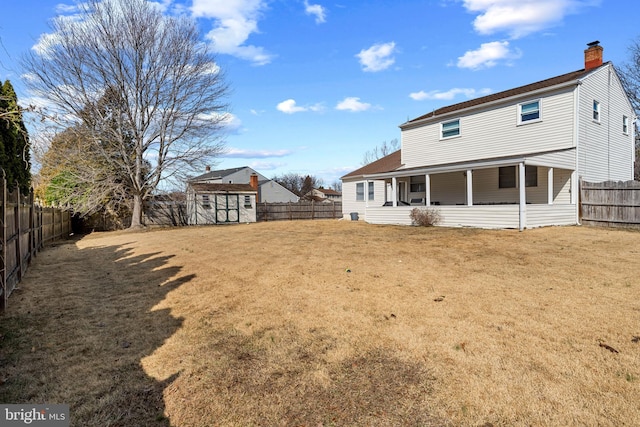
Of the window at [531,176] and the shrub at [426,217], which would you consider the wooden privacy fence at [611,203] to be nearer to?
the window at [531,176]

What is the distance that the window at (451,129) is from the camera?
18.6 metres

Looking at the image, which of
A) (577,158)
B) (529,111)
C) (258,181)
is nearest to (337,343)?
(577,158)

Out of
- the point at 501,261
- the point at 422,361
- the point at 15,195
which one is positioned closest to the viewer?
the point at 422,361

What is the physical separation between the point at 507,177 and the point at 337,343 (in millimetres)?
15317

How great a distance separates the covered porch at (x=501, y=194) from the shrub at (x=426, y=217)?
22cm

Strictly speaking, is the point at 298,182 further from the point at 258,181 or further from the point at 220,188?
the point at 220,188

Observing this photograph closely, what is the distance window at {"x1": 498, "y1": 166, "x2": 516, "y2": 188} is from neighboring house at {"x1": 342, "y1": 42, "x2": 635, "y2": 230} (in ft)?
0.14

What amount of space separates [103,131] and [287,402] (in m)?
22.4

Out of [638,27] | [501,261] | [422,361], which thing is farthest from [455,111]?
[422,361]

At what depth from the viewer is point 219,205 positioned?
1089 inches

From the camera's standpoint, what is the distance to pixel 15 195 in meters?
6.61

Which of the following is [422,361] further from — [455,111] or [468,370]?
[455,111]

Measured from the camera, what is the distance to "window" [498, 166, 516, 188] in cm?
1617

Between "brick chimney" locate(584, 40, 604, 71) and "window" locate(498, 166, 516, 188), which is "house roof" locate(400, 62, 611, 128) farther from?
"window" locate(498, 166, 516, 188)
